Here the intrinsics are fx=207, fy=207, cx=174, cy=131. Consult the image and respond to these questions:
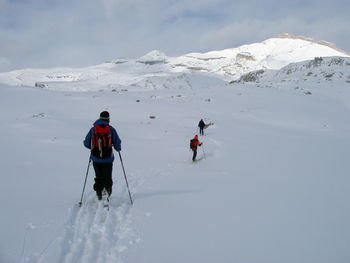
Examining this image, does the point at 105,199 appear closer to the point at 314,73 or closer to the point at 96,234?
the point at 96,234

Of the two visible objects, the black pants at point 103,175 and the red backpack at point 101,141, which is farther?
the black pants at point 103,175

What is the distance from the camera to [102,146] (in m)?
4.86

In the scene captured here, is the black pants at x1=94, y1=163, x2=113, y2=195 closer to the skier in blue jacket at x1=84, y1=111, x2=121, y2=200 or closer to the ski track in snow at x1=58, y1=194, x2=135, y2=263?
the skier in blue jacket at x1=84, y1=111, x2=121, y2=200

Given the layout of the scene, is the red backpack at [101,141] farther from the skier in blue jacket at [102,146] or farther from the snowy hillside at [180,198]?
the snowy hillside at [180,198]

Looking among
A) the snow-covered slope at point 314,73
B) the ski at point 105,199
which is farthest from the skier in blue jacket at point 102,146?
the snow-covered slope at point 314,73

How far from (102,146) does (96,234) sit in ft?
6.10

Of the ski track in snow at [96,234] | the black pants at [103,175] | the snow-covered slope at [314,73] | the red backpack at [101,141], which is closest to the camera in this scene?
the ski track in snow at [96,234]

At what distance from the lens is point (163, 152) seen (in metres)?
12.1

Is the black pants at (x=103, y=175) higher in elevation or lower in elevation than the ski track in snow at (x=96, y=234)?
higher

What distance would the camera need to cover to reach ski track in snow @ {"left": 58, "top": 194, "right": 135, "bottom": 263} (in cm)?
344

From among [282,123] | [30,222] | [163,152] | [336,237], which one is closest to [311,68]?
[282,123]

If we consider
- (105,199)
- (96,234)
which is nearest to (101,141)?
(105,199)

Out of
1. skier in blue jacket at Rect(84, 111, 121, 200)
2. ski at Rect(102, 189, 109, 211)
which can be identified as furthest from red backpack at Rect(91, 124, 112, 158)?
ski at Rect(102, 189, 109, 211)

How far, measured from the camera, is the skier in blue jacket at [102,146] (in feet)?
15.9
